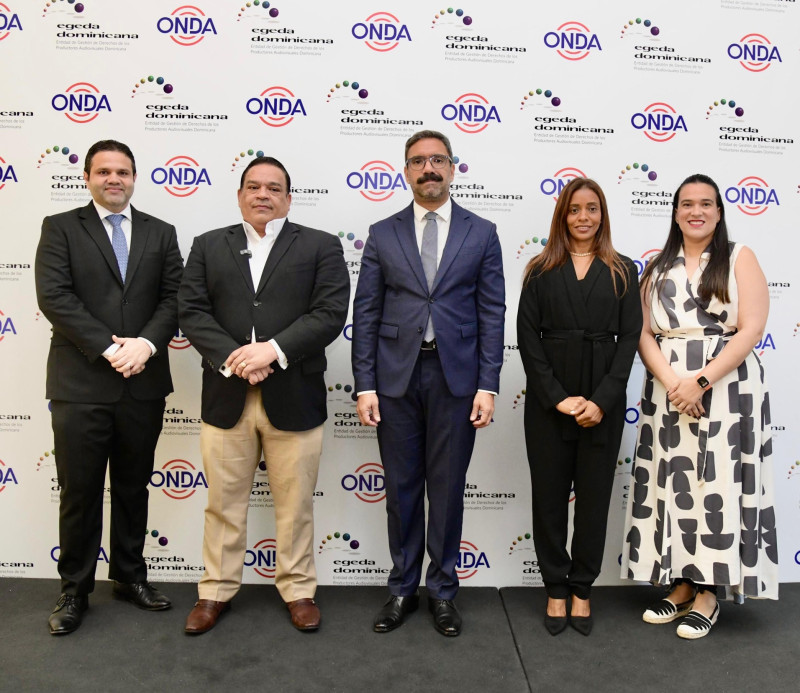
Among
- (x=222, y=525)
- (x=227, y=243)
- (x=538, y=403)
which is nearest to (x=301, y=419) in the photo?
(x=222, y=525)

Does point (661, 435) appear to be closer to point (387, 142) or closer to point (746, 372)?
point (746, 372)

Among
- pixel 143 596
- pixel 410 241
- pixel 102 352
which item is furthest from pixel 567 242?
pixel 143 596

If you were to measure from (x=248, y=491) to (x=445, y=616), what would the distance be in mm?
962

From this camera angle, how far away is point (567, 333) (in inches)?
106

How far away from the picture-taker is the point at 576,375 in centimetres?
266

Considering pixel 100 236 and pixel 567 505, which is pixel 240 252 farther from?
pixel 567 505

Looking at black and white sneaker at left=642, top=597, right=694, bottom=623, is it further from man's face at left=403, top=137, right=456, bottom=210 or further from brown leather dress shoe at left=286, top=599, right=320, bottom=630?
man's face at left=403, top=137, right=456, bottom=210

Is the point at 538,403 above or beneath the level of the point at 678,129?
beneath

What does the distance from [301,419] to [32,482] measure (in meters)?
1.61

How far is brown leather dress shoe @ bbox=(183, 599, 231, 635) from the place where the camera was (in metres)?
2.68

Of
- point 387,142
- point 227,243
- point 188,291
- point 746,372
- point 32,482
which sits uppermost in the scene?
point 387,142

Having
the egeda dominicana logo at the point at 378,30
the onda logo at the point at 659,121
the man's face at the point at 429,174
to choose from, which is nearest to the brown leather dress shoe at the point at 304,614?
the man's face at the point at 429,174

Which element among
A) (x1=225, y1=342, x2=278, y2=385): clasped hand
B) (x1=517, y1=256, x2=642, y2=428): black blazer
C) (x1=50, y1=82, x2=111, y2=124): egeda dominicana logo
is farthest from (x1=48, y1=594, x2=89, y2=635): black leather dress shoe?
(x1=50, y1=82, x2=111, y2=124): egeda dominicana logo

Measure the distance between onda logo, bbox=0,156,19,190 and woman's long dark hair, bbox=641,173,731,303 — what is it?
2.99 metres
